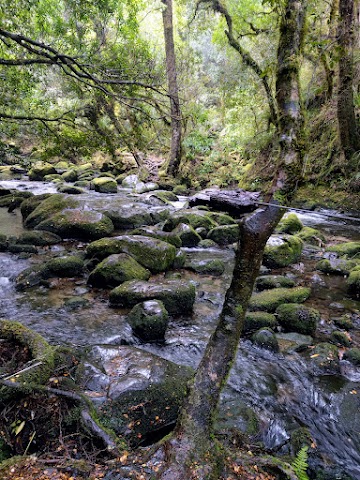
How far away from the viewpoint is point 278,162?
205 centimetres

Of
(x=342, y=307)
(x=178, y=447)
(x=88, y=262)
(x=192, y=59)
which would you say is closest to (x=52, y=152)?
(x=88, y=262)

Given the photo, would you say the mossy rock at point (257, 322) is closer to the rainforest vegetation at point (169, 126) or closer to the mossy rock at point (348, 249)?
the rainforest vegetation at point (169, 126)

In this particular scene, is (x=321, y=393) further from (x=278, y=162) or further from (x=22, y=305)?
(x=22, y=305)

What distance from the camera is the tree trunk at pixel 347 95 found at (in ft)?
29.6

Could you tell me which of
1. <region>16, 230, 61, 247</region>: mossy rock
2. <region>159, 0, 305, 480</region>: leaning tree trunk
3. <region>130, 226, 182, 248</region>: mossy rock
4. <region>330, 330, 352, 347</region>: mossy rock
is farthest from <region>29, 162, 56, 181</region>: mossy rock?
<region>159, 0, 305, 480</region>: leaning tree trunk

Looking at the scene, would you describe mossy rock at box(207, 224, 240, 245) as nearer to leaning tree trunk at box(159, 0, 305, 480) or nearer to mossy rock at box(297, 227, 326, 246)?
mossy rock at box(297, 227, 326, 246)

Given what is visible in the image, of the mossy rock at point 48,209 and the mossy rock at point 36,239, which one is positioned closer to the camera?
the mossy rock at point 36,239

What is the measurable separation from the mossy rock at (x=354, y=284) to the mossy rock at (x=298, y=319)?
1376mm

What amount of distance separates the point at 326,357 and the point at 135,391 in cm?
239

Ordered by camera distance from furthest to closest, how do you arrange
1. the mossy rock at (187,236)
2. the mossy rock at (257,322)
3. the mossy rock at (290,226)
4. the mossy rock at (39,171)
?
the mossy rock at (39,171), the mossy rock at (290,226), the mossy rock at (187,236), the mossy rock at (257,322)

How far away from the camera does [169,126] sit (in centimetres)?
596

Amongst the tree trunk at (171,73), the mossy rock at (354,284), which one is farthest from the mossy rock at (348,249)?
the tree trunk at (171,73)

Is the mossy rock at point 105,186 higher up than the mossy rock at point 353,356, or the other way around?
the mossy rock at point 105,186

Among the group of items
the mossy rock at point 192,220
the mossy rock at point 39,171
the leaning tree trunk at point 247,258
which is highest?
the leaning tree trunk at point 247,258
